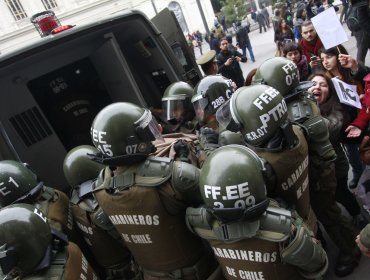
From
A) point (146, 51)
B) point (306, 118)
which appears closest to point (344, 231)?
point (306, 118)

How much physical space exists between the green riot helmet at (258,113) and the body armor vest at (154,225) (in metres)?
0.55

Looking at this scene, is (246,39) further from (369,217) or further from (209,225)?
(209,225)

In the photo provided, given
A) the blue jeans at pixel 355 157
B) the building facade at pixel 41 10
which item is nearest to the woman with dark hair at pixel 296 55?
the blue jeans at pixel 355 157

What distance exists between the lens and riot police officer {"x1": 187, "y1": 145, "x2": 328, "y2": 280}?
1635mm

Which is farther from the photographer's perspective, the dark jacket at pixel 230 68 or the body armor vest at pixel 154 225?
the dark jacket at pixel 230 68

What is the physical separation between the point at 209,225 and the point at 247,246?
217 mm

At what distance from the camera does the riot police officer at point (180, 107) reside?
3.46m

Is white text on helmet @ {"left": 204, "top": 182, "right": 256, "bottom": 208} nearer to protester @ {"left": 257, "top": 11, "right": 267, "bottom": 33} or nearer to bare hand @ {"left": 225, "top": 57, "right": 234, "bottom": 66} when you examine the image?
bare hand @ {"left": 225, "top": 57, "right": 234, "bottom": 66}

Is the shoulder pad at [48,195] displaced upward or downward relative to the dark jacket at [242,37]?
upward

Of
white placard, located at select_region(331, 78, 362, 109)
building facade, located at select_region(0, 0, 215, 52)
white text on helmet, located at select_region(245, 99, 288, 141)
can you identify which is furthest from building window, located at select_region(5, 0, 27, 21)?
white text on helmet, located at select_region(245, 99, 288, 141)

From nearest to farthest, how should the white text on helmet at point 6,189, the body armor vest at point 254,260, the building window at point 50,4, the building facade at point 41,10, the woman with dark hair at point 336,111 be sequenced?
the body armor vest at point 254,260
the white text on helmet at point 6,189
the woman with dark hair at point 336,111
the building facade at point 41,10
the building window at point 50,4

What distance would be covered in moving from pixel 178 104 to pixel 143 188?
1.59 metres

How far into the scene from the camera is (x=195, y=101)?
3158 mm

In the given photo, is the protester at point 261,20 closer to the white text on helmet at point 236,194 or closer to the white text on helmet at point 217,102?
the white text on helmet at point 217,102
